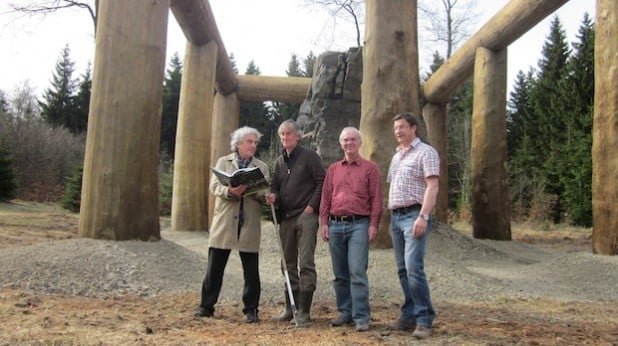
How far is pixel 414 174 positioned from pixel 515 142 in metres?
33.6

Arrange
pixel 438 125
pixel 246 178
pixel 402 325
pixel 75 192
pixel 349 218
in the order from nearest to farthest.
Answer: pixel 402 325 → pixel 349 218 → pixel 246 178 → pixel 438 125 → pixel 75 192

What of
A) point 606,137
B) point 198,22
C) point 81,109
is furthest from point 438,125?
point 81,109

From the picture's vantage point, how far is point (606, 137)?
869 cm

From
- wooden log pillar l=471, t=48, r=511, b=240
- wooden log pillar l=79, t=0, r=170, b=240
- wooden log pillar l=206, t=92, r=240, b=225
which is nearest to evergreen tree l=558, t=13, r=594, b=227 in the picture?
wooden log pillar l=471, t=48, r=511, b=240

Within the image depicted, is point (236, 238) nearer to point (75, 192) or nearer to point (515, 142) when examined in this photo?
point (75, 192)

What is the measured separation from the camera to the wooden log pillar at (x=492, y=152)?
1360 centimetres

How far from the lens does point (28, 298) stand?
210 inches

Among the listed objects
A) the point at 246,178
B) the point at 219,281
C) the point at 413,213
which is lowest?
the point at 219,281

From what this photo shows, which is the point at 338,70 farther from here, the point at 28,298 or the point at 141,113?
the point at 28,298

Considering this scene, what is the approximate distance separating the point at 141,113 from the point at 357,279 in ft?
13.5

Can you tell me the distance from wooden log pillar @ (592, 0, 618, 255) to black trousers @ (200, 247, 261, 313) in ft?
20.1

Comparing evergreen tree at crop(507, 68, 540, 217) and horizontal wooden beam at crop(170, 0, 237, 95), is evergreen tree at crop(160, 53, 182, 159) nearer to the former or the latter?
evergreen tree at crop(507, 68, 540, 217)

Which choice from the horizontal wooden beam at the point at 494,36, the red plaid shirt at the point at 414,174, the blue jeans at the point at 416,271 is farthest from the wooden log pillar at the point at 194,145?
the blue jeans at the point at 416,271

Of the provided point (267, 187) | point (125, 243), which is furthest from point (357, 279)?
point (125, 243)
